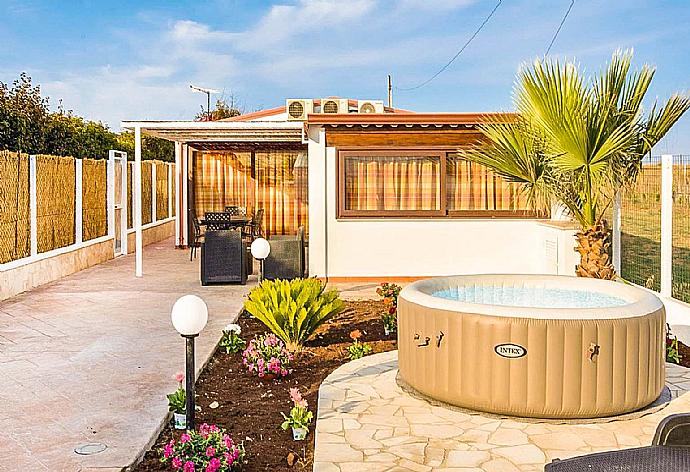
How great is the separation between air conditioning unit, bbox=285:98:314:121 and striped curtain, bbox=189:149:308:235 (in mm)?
4997

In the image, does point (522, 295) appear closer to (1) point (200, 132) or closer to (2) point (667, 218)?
(2) point (667, 218)

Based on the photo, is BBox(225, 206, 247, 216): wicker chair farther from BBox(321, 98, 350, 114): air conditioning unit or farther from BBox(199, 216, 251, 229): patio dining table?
BBox(321, 98, 350, 114): air conditioning unit

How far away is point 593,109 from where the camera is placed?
24.5 feet

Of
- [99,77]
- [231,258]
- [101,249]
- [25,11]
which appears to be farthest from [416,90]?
[231,258]

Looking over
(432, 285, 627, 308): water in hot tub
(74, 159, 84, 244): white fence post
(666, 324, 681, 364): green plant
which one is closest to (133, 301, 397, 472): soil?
(432, 285, 627, 308): water in hot tub

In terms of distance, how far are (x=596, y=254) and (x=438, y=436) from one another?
364 centimetres

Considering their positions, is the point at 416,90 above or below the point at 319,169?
above

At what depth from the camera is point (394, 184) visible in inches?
499

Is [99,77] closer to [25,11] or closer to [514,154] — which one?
[25,11]

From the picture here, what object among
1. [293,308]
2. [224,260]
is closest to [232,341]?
[293,308]

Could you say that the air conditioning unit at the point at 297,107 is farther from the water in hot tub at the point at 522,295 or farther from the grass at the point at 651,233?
the water in hot tub at the point at 522,295

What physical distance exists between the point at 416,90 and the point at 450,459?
26316 millimetres

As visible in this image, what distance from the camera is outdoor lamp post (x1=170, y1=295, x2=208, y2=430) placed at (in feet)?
16.2

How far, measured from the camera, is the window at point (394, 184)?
12562 millimetres
